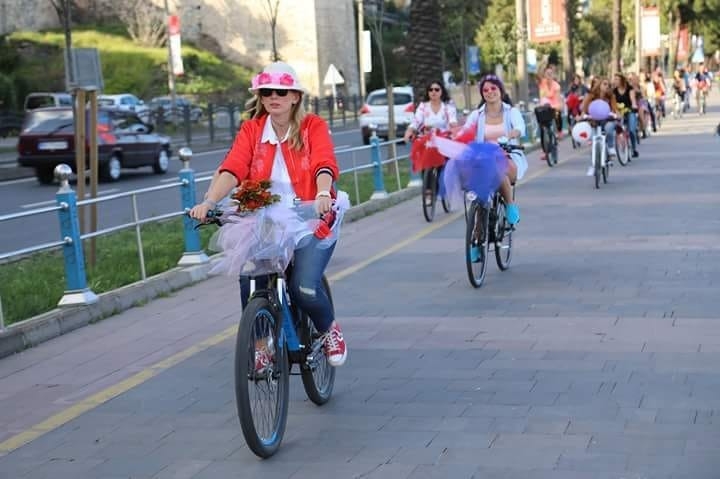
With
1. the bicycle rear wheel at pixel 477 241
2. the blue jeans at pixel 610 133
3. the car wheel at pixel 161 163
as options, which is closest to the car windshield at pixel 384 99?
the car wheel at pixel 161 163

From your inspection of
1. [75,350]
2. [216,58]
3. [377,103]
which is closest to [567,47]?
[377,103]

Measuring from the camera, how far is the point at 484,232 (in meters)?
10.7

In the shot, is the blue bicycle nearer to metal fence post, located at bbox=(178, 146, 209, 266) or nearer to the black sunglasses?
the black sunglasses

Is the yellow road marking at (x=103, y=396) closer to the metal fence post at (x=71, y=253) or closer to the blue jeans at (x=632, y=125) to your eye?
the metal fence post at (x=71, y=253)

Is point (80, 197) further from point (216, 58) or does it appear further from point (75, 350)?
point (216, 58)

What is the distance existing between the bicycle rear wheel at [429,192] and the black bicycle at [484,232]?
4.41 meters

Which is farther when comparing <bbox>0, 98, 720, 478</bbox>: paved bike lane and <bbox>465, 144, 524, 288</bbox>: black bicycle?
<bbox>465, 144, 524, 288</bbox>: black bicycle

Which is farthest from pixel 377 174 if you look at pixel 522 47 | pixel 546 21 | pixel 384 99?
pixel 384 99

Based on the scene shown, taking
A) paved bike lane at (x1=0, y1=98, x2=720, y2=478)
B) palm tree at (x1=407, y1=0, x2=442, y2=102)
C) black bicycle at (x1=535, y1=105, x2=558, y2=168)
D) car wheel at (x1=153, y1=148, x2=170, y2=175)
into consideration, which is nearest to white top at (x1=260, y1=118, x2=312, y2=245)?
paved bike lane at (x1=0, y1=98, x2=720, y2=478)

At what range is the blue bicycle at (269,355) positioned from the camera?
5582 millimetres

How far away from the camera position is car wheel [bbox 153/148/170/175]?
97.8 ft

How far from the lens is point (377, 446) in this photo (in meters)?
5.95

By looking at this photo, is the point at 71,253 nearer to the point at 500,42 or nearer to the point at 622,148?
the point at 622,148

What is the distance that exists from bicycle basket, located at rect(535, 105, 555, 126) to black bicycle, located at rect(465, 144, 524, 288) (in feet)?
44.6
